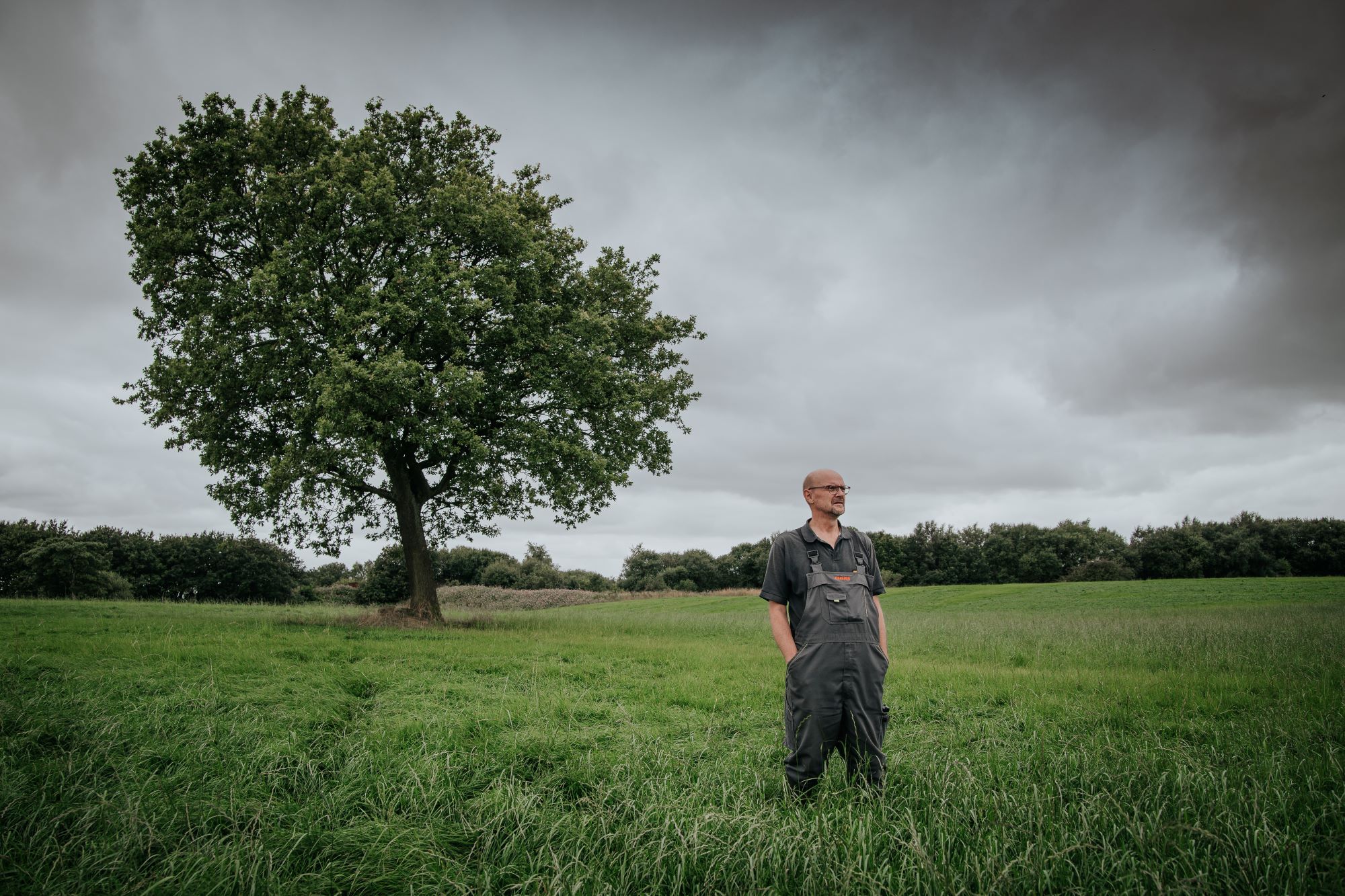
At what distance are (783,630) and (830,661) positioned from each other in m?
0.46

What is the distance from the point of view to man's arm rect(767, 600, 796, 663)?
499 cm

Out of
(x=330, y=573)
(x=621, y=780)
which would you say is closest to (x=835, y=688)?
(x=621, y=780)

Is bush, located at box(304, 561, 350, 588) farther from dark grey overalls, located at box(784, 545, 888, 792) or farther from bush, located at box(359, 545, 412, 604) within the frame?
dark grey overalls, located at box(784, 545, 888, 792)

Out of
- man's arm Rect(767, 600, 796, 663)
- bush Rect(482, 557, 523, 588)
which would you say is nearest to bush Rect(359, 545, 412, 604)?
bush Rect(482, 557, 523, 588)

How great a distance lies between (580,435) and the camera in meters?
19.5

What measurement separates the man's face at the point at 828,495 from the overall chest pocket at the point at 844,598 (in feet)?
1.82

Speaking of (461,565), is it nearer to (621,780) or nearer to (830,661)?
(621,780)

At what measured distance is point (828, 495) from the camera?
5344 mm

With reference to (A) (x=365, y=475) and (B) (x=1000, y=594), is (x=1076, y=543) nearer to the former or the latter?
(B) (x=1000, y=594)

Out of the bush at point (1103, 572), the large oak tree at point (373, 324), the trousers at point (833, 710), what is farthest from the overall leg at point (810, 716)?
the bush at point (1103, 572)

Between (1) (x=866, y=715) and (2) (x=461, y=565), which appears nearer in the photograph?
(1) (x=866, y=715)

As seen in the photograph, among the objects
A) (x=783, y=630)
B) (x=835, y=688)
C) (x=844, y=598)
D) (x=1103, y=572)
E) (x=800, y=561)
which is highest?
(x=800, y=561)

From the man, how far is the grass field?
0.34 meters

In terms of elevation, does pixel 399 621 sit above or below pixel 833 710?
below
